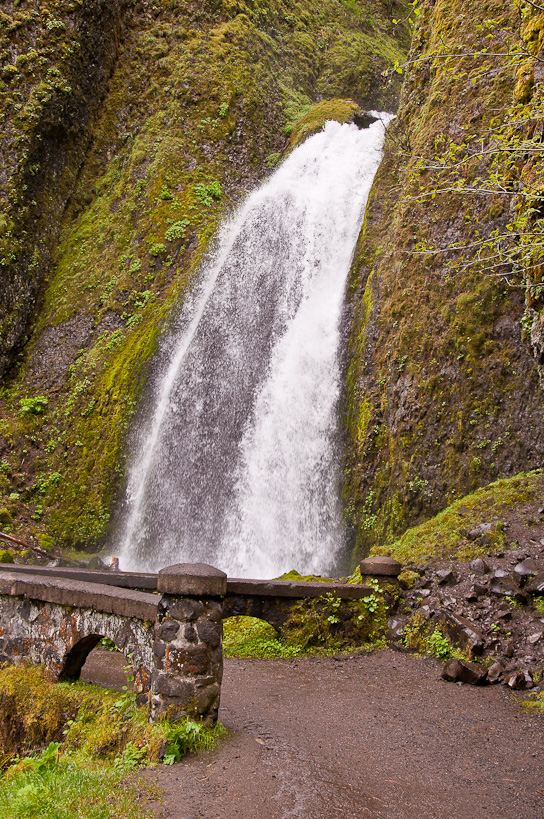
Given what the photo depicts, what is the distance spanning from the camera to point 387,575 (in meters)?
7.32

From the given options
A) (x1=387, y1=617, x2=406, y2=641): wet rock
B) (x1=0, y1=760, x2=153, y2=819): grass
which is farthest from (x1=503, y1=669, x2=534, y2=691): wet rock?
(x1=0, y1=760, x2=153, y2=819): grass

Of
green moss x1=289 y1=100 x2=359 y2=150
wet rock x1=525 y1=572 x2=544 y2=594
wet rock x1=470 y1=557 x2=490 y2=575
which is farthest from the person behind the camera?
green moss x1=289 y1=100 x2=359 y2=150

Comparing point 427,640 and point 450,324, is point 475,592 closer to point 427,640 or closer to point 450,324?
point 427,640

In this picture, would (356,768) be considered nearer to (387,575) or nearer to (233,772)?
(233,772)

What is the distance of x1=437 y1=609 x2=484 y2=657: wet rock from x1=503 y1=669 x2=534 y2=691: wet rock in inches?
19.4

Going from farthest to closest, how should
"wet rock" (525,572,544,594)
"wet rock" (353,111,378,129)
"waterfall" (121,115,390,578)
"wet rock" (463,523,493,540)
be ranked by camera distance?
"wet rock" (353,111,378,129) → "waterfall" (121,115,390,578) → "wet rock" (463,523,493,540) → "wet rock" (525,572,544,594)

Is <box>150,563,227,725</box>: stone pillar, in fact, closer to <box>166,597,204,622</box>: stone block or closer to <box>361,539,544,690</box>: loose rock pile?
<box>166,597,204,622</box>: stone block

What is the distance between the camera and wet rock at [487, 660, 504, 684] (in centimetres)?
564

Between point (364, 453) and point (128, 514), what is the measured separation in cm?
582

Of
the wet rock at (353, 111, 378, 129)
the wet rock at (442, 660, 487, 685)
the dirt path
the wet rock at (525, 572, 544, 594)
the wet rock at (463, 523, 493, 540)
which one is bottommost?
the dirt path

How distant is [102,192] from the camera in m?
20.7

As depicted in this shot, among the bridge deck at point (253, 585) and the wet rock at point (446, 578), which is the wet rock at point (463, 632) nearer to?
the wet rock at point (446, 578)

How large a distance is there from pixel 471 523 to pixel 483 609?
1.66 metres

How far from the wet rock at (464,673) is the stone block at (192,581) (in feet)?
9.65
